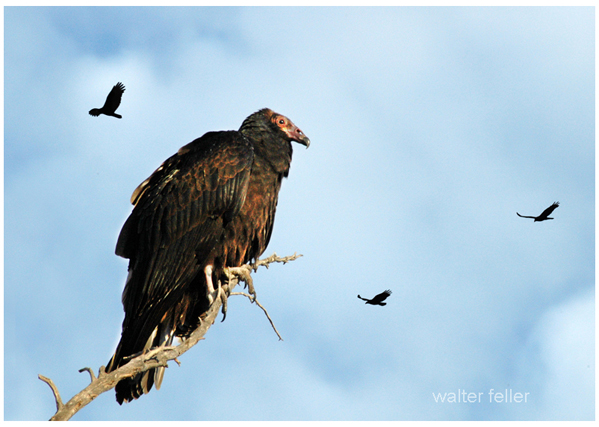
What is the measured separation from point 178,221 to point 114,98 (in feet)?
5.79

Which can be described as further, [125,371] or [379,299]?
[379,299]

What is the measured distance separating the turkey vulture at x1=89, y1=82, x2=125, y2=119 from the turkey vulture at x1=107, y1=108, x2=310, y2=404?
1044 mm

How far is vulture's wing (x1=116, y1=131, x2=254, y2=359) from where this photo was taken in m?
4.74

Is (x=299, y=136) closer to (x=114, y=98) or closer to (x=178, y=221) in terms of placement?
(x=178, y=221)

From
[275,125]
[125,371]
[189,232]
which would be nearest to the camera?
[125,371]

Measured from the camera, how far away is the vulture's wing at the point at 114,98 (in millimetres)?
5941

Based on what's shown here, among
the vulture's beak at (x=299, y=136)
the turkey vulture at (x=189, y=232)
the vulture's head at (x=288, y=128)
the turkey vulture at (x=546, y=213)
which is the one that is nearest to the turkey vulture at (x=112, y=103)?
the turkey vulture at (x=189, y=232)

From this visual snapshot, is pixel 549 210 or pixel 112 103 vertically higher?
pixel 112 103

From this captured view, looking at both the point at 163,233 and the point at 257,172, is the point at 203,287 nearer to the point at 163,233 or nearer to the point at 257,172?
the point at 163,233

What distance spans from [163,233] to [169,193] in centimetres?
36

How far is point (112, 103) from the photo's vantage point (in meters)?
5.97

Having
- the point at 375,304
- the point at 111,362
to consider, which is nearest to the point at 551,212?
the point at 375,304

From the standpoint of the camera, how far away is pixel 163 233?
493 cm

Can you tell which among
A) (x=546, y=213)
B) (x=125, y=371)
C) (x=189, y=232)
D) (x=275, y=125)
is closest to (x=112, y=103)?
(x=275, y=125)
